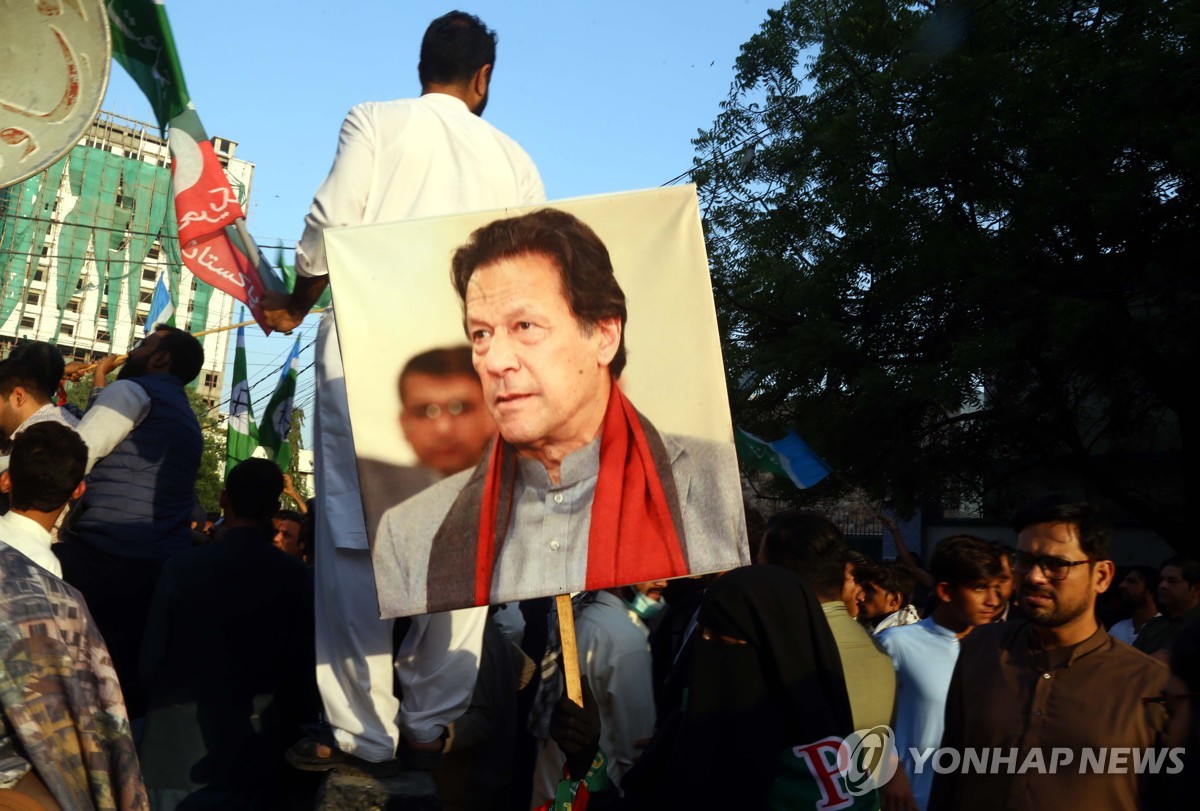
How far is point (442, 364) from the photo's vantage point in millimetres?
3930

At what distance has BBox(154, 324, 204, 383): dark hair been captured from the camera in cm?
574

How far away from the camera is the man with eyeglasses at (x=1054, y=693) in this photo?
143 inches

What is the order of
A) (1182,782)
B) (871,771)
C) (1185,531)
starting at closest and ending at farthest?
(1182,782) → (871,771) → (1185,531)

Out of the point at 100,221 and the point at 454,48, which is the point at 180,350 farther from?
the point at 100,221

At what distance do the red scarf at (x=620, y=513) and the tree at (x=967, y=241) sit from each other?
37.9 feet

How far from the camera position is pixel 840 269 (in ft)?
61.1

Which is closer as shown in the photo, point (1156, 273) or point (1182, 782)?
point (1182, 782)

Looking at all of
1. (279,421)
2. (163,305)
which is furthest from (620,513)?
(163,305)

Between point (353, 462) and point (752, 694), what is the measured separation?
1.51 meters

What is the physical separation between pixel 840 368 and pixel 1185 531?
4988mm

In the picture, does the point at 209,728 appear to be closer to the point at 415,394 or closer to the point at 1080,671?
the point at 415,394

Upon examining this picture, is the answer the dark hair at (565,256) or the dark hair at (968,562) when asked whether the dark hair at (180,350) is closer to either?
the dark hair at (565,256)

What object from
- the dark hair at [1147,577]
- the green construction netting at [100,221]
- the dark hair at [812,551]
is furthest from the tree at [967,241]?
the green construction netting at [100,221]

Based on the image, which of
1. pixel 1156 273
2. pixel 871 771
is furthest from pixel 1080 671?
pixel 1156 273
